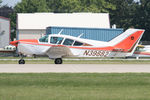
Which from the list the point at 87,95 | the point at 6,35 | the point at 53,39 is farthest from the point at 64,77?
the point at 6,35

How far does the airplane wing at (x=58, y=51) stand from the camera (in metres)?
26.6

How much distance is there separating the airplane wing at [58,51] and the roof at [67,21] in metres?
29.4

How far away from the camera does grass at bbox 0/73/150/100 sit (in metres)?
12.1

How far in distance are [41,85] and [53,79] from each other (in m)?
1.46

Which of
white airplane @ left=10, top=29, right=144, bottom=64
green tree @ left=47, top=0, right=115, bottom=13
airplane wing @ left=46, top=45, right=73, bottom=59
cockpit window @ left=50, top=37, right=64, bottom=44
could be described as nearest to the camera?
airplane wing @ left=46, top=45, right=73, bottom=59

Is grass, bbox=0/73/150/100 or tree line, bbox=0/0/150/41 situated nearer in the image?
grass, bbox=0/73/150/100

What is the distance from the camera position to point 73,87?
14141 mm

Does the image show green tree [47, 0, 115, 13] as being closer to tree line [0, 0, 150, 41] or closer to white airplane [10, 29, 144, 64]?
tree line [0, 0, 150, 41]

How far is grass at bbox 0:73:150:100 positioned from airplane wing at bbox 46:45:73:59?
30.5ft

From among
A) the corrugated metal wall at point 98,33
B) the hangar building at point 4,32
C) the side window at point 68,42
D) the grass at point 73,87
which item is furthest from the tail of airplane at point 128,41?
the hangar building at point 4,32

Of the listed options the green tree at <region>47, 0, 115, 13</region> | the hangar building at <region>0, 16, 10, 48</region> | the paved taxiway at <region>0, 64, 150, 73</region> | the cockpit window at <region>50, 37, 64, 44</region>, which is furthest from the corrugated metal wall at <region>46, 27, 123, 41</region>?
the green tree at <region>47, 0, 115, 13</region>

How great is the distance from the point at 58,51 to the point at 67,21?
100 feet

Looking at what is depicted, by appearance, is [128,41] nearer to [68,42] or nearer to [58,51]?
[68,42]

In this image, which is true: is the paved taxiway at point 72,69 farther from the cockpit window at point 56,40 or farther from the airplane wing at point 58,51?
the cockpit window at point 56,40
